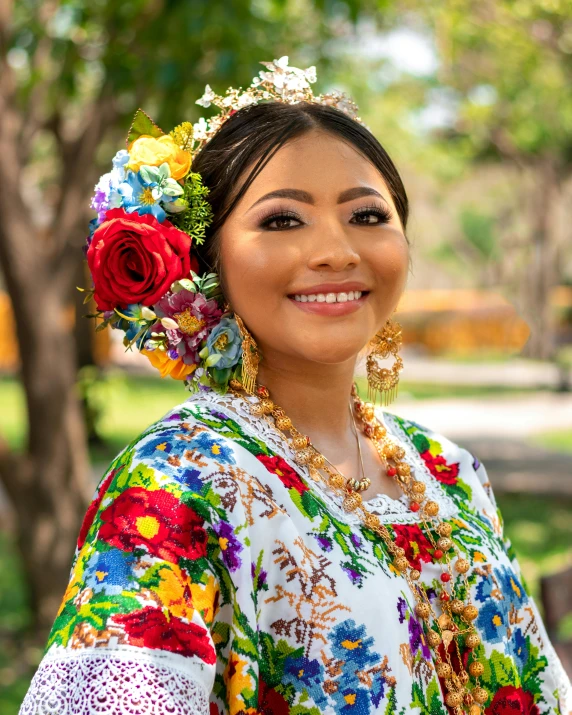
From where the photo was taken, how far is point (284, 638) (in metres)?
1.57

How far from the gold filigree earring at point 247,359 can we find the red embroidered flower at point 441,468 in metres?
0.54

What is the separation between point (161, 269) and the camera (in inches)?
70.6

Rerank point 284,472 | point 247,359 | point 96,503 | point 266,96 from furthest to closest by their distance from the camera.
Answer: point 266,96, point 247,359, point 284,472, point 96,503

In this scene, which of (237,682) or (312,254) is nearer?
(237,682)

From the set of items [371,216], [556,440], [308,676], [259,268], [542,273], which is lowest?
[308,676]

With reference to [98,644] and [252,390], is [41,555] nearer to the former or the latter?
[252,390]

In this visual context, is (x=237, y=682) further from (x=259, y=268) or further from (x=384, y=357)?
(x=384, y=357)

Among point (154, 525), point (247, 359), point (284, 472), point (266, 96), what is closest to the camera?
point (154, 525)

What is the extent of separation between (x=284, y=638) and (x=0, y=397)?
15356 mm

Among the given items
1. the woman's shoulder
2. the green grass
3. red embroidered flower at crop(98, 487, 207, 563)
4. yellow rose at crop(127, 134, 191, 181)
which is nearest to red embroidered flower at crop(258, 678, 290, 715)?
red embroidered flower at crop(98, 487, 207, 563)

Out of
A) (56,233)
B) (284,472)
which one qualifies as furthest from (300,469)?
(56,233)

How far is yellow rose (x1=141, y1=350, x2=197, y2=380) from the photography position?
6.23 feet

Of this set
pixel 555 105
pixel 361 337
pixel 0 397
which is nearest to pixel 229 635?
pixel 361 337

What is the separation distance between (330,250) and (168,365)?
0.41m
